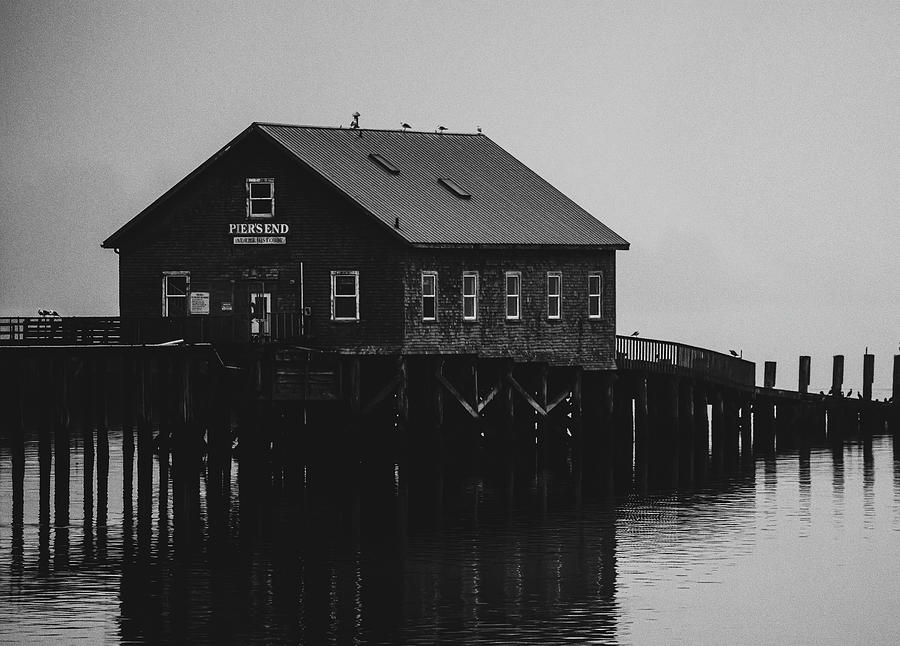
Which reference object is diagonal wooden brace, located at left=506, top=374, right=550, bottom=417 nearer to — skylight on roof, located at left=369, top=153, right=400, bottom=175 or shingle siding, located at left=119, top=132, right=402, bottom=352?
shingle siding, located at left=119, top=132, right=402, bottom=352

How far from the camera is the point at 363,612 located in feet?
118

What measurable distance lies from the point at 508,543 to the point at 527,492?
9.63 metres

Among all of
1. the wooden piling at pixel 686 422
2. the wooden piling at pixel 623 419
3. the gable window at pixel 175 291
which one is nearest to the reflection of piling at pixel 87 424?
the gable window at pixel 175 291

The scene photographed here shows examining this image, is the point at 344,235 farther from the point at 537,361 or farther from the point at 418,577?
the point at 418,577

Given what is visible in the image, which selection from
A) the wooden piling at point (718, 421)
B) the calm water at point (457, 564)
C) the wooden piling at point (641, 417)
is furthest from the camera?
the wooden piling at point (718, 421)

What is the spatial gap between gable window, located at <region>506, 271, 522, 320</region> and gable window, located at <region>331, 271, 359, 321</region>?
539cm

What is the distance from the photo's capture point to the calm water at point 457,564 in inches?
1380

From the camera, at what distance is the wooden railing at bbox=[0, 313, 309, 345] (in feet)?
181

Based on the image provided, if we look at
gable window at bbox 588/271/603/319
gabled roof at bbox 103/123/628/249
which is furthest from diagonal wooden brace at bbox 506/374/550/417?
gable window at bbox 588/271/603/319

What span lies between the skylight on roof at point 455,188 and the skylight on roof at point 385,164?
1.68 m

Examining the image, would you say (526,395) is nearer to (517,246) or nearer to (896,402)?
(517,246)

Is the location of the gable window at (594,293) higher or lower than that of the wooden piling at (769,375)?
higher

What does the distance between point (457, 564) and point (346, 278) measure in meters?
20.2

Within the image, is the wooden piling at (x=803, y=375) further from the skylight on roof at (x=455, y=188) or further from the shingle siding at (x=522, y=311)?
the skylight on roof at (x=455, y=188)
